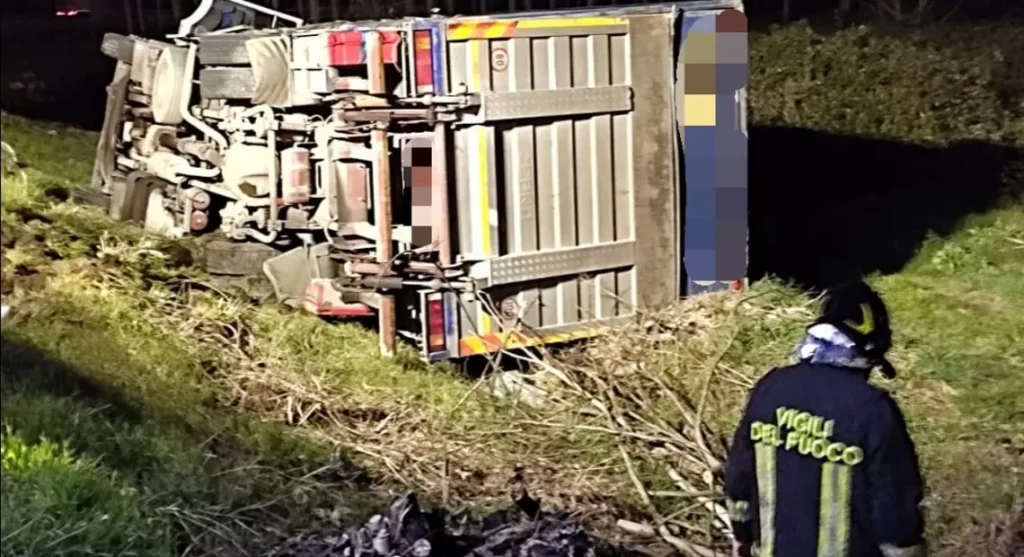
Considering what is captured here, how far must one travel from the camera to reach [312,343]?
2.18m

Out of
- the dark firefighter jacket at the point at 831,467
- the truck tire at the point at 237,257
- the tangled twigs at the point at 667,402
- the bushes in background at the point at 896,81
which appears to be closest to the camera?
the dark firefighter jacket at the point at 831,467

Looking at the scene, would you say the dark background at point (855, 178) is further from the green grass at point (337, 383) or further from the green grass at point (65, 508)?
the green grass at point (65, 508)

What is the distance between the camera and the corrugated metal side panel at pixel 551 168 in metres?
1.97

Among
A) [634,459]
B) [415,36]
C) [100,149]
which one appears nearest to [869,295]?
→ [634,459]

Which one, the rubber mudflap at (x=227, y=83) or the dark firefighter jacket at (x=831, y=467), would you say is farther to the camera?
the rubber mudflap at (x=227, y=83)

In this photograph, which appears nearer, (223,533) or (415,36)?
(415,36)

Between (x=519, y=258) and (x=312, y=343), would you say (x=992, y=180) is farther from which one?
(x=312, y=343)

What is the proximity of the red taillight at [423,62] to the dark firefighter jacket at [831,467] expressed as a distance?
726 mm

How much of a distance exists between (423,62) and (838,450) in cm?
88

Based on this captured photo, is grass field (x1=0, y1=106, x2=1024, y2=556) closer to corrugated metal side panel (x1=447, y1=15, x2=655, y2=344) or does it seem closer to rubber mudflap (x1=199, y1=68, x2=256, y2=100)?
corrugated metal side panel (x1=447, y1=15, x2=655, y2=344)

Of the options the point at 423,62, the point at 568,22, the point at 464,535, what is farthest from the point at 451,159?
the point at 464,535

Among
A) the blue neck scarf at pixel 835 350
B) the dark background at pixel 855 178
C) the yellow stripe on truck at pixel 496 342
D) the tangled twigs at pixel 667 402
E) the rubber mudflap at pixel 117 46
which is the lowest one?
the tangled twigs at pixel 667 402

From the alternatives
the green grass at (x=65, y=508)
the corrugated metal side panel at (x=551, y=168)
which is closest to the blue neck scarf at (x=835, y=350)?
the corrugated metal side panel at (x=551, y=168)

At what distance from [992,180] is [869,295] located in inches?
11.8
